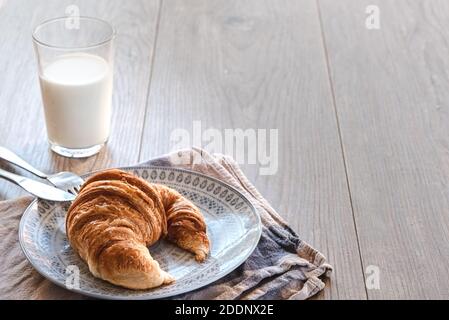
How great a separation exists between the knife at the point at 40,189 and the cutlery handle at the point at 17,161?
0.03 meters

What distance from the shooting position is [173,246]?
3.42 feet

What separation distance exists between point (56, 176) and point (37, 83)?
33cm

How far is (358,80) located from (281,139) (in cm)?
27

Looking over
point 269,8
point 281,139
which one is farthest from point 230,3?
point 281,139

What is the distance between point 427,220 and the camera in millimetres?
1157

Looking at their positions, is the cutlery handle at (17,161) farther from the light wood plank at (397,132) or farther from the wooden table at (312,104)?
the light wood plank at (397,132)

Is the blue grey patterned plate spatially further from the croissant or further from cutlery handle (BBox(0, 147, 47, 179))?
cutlery handle (BBox(0, 147, 47, 179))

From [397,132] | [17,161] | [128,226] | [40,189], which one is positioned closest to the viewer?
[128,226]

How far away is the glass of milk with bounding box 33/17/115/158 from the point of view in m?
1.26

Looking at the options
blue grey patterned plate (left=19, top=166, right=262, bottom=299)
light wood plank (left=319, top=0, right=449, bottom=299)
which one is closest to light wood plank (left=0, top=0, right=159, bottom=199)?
blue grey patterned plate (left=19, top=166, right=262, bottom=299)

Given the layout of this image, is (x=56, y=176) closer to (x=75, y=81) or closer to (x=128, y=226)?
(x=75, y=81)

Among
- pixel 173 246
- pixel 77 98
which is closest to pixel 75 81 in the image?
pixel 77 98

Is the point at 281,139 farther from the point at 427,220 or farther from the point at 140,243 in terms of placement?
the point at 140,243

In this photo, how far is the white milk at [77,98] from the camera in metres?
1.27
